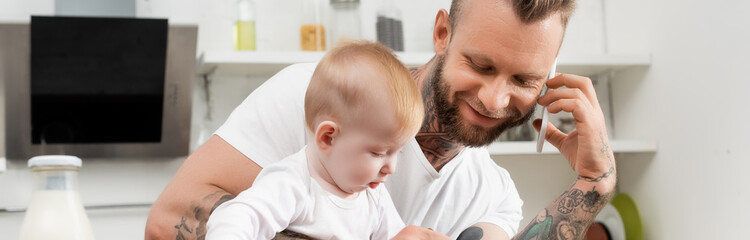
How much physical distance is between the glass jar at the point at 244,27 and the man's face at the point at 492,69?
1289mm

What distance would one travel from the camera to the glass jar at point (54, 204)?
97 cm

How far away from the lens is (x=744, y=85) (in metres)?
2.00

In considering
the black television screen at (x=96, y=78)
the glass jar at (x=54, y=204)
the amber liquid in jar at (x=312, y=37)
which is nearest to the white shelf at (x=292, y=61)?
the amber liquid in jar at (x=312, y=37)

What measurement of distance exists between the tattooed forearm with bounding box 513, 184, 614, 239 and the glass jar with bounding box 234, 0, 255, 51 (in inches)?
52.5

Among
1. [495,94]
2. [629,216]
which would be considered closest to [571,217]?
[495,94]

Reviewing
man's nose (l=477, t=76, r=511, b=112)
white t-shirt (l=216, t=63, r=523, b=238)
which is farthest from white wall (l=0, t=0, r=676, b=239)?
man's nose (l=477, t=76, r=511, b=112)

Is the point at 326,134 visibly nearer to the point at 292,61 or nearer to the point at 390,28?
the point at 292,61

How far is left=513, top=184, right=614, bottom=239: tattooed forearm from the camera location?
3.49ft

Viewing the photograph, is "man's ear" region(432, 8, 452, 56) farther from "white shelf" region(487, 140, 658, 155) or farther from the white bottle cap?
"white shelf" region(487, 140, 658, 155)

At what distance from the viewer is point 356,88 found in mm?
742

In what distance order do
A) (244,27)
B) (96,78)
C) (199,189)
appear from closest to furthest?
(199,189), (96,78), (244,27)

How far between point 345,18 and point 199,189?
4.49 ft

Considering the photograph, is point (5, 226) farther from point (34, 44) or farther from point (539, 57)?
point (539, 57)

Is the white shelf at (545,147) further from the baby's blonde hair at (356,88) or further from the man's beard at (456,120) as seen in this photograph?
the baby's blonde hair at (356,88)
